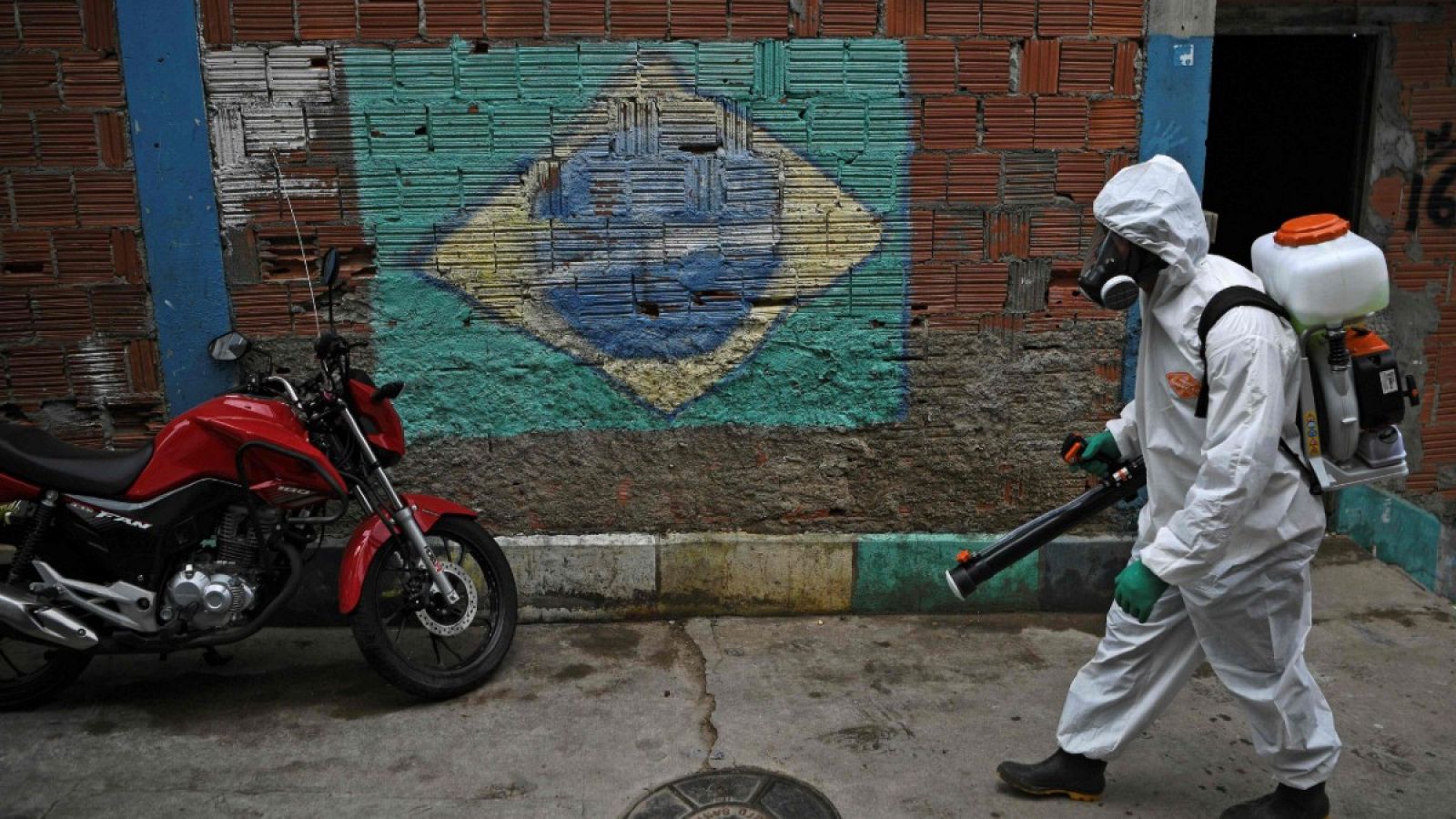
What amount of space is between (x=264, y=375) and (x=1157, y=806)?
338 cm

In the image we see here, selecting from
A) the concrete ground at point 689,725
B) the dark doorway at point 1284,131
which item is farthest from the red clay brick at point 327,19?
the dark doorway at point 1284,131

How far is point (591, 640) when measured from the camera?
182 inches

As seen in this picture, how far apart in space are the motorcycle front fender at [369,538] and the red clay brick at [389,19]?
1817 millimetres

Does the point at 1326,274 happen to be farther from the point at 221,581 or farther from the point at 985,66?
the point at 221,581

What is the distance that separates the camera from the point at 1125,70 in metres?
4.69

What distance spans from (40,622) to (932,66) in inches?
153

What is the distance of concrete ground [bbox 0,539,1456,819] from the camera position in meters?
3.55

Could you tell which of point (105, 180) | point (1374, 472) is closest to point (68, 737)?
point (105, 180)

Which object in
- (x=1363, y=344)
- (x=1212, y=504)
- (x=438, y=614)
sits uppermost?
(x=1363, y=344)

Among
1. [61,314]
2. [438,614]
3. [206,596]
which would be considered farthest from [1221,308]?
[61,314]

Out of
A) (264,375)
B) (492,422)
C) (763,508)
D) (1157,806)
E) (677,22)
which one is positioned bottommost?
(1157,806)

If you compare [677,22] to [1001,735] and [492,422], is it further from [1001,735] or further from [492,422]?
[1001,735]

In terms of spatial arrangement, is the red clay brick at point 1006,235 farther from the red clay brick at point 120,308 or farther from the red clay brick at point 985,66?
the red clay brick at point 120,308

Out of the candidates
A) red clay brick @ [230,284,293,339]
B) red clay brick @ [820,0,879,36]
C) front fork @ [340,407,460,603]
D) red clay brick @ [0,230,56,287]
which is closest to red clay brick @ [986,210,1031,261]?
red clay brick @ [820,0,879,36]
